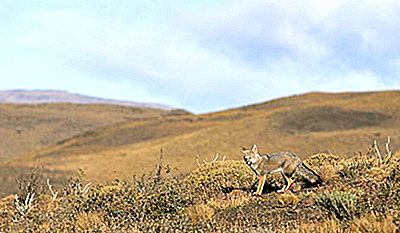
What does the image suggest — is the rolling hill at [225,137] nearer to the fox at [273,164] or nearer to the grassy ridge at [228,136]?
the grassy ridge at [228,136]

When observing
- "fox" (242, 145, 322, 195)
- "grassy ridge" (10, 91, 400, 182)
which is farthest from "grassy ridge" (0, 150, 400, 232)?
"grassy ridge" (10, 91, 400, 182)

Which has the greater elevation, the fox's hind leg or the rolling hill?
the fox's hind leg

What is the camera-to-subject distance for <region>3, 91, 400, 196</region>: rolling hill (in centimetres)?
4584

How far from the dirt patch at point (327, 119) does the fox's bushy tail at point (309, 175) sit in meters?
40.8

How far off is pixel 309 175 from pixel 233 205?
139cm

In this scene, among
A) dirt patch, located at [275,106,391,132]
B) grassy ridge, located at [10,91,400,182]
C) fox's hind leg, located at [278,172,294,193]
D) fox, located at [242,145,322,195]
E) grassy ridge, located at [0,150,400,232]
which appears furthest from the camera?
dirt patch, located at [275,106,391,132]

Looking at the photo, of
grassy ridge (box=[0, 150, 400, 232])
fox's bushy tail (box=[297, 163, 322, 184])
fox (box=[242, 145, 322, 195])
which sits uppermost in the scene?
fox (box=[242, 145, 322, 195])

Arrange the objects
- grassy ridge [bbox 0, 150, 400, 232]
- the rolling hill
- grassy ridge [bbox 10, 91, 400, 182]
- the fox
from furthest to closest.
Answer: grassy ridge [bbox 10, 91, 400, 182] → the rolling hill → the fox → grassy ridge [bbox 0, 150, 400, 232]

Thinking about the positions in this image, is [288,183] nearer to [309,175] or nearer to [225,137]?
[309,175]

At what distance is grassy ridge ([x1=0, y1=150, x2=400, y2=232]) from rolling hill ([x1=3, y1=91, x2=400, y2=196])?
1012 inches

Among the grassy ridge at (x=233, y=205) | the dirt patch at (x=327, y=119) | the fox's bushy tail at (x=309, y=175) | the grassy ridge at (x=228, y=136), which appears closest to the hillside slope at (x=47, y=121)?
A: the grassy ridge at (x=228, y=136)

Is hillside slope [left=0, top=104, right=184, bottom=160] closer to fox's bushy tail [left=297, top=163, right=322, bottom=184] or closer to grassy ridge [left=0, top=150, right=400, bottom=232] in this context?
grassy ridge [left=0, top=150, right=400, bottom=232]

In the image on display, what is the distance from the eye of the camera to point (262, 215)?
33.4 ft

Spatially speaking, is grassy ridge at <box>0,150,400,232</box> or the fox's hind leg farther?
the fox's hind leg
